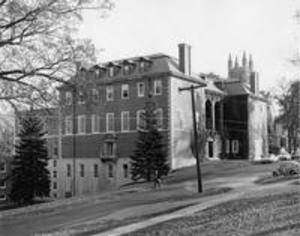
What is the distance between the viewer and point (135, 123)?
188 ft

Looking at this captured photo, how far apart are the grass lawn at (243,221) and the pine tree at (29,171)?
34.8 meters

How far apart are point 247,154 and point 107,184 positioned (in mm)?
20678

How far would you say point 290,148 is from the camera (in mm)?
82750

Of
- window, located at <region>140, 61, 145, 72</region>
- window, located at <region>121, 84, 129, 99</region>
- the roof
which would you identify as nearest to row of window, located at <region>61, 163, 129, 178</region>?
window, located at <region>121, 84, 129, 99</region>

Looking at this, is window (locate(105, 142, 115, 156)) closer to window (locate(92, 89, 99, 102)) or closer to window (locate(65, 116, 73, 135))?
window (locate(65, 116, 73, 135))

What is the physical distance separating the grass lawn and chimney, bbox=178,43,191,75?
1530 inches

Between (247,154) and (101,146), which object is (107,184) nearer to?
(101,146)

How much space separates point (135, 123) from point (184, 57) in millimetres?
9428

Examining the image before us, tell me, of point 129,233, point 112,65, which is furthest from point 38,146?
point 129,233

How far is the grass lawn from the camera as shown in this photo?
13.0 metres

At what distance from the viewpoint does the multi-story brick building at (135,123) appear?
2195 inches

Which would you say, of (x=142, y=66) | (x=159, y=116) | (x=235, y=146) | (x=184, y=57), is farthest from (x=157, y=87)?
(x=235, y=146)

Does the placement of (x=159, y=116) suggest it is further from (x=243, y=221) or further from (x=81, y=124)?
(x=243, y=221)

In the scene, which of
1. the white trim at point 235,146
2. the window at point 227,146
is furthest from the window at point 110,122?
the white trim at point 235,146
